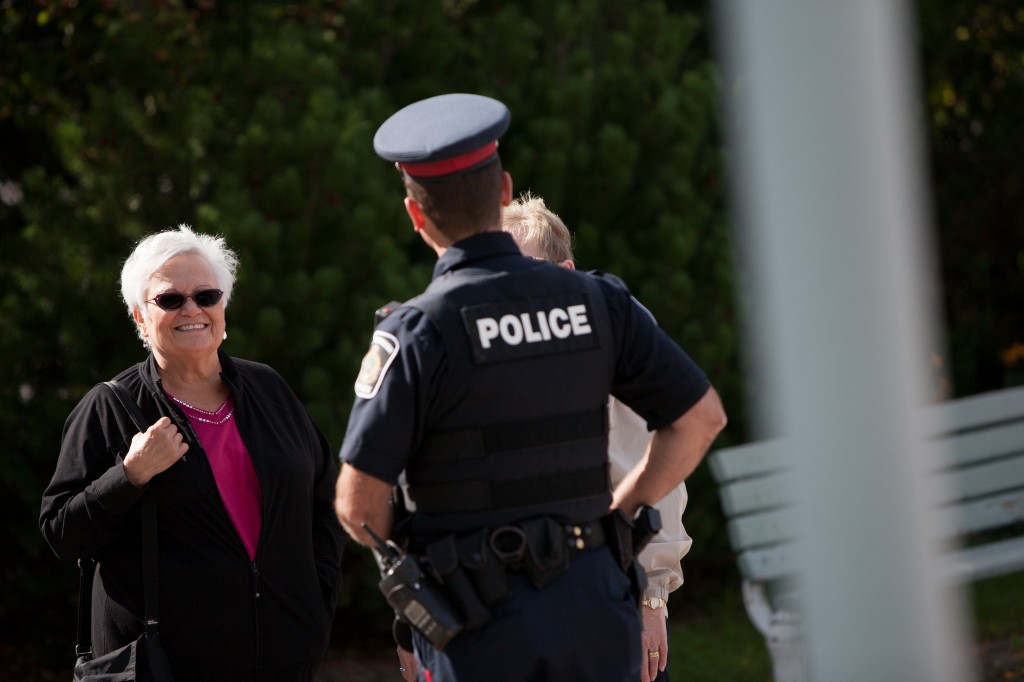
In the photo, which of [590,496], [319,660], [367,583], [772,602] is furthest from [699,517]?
[590,496]

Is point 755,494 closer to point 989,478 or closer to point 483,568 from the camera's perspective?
point 989,478

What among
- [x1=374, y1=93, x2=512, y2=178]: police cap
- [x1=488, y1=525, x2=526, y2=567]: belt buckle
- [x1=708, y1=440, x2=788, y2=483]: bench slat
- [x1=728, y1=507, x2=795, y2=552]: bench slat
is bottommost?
[x1=728, y1=507, x2=795, y2=552]: bench slat

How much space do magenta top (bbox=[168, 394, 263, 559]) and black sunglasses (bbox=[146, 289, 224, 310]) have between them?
0.24 meters

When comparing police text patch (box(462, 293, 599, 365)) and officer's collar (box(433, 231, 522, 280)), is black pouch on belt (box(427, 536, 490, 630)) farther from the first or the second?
officer's collar (box(433, 231, 522, 280))

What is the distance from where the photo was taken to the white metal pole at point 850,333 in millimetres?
1284

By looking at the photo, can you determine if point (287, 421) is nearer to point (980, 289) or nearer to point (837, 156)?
point (837, 156)

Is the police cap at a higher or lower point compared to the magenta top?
higher

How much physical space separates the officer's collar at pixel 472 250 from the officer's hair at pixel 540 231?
67 centimetres

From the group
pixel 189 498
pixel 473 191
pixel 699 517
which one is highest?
pixel 473 191

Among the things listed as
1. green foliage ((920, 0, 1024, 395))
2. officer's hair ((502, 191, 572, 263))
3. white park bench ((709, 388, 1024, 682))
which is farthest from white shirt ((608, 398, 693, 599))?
green foliage ((920, 0, 1024, 395))

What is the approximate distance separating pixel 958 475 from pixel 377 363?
15.5 ft

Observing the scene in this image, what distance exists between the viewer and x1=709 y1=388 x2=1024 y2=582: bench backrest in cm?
543

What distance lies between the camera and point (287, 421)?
142 inches

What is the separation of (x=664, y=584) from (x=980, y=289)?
6950 mm
